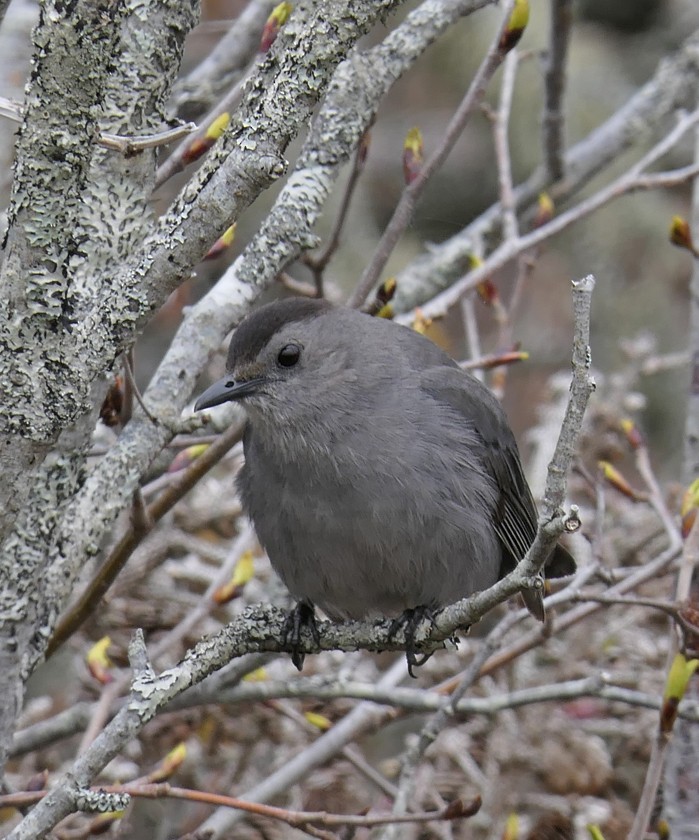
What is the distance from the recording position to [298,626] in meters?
3.50

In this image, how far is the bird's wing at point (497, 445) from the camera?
403cm

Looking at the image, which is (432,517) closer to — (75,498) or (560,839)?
(75,498)

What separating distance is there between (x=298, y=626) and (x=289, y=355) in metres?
0.91

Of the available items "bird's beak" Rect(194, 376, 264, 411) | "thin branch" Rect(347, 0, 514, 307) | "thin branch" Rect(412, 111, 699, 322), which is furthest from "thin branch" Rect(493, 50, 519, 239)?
"bird's beak" Rect(194, 376, 264, 411)

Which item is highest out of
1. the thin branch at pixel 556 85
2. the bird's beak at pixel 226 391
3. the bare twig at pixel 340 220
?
the thin branch at pixel 556 85

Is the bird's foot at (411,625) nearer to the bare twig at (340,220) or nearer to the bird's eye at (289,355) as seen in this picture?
the bird's eye at (289,355)

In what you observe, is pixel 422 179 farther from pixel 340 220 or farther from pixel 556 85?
pixel 556 85

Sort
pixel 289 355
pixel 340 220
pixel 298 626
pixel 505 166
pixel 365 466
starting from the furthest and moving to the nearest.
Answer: pixel 505 166 < pixel 289 355 < pixel 340 220 < pixel 365 466 < pixel 298 626

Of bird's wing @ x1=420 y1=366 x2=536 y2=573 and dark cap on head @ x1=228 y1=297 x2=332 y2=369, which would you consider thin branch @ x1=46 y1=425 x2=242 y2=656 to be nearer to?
dark cap on head @ x1=228 y1=297 x2=332 y2=369

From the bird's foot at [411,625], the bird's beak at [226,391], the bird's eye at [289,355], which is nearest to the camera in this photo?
the bird's foot at [411,625]

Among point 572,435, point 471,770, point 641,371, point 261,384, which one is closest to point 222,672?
point 261,384

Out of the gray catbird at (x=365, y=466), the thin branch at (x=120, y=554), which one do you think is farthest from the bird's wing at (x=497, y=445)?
the thin branch at (x=120, y=554)

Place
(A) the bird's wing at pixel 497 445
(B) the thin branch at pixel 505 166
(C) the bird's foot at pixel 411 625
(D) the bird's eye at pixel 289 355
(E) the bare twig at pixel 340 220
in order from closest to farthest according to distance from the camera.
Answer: (C) the bird's foot at pixel 411 625 < (E) the bare twig at pixel 340 220 < (D) the bird's eye at pixel 289 355 < (A) the bird's wing at pixel 497 445 < (B) the thin branch at pixel 505 166

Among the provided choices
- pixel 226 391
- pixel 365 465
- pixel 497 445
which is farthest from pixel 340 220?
pixel 497 445
